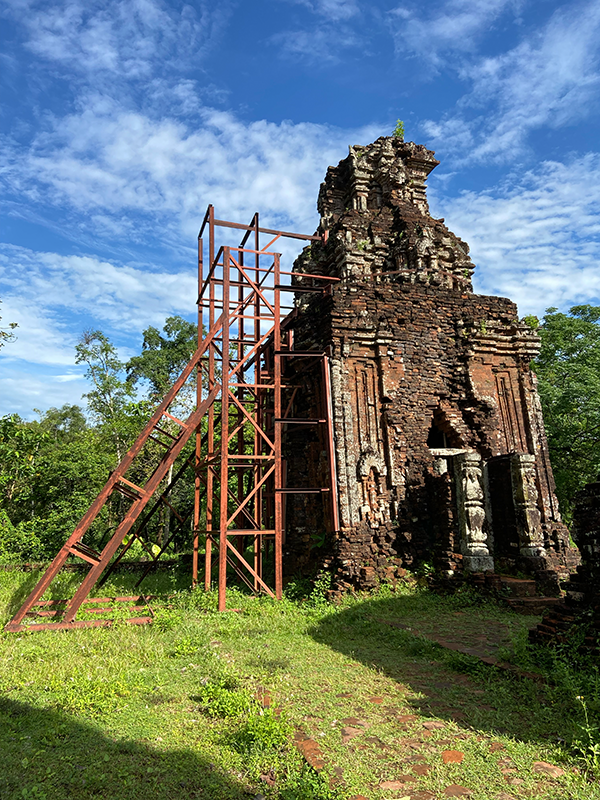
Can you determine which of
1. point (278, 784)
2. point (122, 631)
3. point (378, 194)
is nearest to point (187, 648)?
point (122, 631)

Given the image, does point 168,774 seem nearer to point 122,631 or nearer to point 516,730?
point 516,730

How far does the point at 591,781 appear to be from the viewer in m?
3.46

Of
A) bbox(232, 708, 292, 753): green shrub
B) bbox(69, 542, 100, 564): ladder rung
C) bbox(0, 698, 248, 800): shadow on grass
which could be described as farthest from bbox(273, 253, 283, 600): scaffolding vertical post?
bbox(0, 698, 248, 800): shadow on grass

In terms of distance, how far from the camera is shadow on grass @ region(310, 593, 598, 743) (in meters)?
4.40

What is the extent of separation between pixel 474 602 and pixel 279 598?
342cm

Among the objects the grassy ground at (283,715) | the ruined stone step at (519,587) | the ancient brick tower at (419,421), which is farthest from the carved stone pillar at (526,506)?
the grassy ground at (283,715)

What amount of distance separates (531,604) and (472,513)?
186 cm

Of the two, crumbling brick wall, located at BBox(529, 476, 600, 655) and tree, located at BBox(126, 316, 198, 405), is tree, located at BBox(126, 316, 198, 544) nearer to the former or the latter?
tree, located at BBox(126, 316, 198, 405)

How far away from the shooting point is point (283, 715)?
4570 millimetres

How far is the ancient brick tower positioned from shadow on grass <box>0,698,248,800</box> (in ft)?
19.9

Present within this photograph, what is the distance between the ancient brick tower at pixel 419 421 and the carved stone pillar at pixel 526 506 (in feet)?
0.07

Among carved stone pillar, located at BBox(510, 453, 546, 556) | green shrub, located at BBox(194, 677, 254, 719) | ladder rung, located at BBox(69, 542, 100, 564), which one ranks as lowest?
green shrub, located at BBox(194, 677, 254, 719)

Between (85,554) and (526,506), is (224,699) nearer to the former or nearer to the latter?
(85,554)

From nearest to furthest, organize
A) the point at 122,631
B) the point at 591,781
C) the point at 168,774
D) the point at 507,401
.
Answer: the point at 591,781
the point at 168,774
the point at 122,631
the point at 507,401
